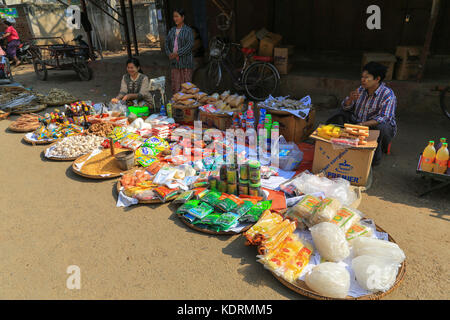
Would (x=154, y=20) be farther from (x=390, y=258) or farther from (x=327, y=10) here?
(x=390, y=258)

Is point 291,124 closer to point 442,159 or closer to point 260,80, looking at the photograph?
point 442,159

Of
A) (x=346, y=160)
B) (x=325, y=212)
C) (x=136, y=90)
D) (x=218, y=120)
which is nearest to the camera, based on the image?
(x=325, y=212)

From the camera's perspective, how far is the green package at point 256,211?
281 centimetres

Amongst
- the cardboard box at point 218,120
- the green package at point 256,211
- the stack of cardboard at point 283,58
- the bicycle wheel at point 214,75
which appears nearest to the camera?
the green package at point 256,211

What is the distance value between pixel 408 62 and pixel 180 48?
168 inches

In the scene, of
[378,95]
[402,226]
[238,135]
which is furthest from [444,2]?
[402,226]

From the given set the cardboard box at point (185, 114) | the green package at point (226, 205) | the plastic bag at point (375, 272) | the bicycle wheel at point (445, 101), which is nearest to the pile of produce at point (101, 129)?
the cardboard box at point (185, 114)

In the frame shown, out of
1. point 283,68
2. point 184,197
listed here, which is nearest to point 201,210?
point 184,197

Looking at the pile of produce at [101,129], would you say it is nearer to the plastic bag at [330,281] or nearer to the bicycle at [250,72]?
the bicycle at [250,72]

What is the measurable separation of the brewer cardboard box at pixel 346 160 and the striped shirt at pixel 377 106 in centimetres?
33

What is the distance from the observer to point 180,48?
5.64 m

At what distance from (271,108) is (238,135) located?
2.10 ft

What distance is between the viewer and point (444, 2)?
21.1 ft

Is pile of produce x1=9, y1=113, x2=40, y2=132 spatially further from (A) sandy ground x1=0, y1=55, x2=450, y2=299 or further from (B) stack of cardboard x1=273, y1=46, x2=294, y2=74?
(B) stack of cardboard x1=273, y1=46, x2=294, y2=74
